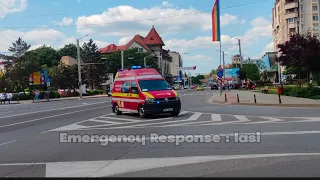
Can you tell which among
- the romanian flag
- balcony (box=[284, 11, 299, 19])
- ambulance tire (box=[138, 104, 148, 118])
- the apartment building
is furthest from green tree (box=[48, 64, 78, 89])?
ambulance tire (box=[138, 104, 148, 118])

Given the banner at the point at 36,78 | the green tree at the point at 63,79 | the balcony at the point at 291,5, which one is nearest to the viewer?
the banner at the point at 36,78

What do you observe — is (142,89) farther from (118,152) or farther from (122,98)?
(118,152)

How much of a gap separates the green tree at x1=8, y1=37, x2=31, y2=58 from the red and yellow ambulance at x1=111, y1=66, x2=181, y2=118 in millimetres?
61108

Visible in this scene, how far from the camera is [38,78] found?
2751 inches

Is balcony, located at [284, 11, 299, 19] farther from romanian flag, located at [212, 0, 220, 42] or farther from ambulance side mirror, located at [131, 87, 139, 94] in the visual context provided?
ambulance side mirror, located at [131, 87, 139, 94]

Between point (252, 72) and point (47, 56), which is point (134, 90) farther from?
point (47, 56)

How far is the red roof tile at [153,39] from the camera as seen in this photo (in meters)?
136

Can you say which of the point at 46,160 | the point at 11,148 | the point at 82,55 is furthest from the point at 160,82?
the point at 82,55

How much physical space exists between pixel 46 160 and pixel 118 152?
5.64ft

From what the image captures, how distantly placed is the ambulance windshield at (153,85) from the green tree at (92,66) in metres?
70.8

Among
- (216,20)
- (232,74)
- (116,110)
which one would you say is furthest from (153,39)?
(116,110)

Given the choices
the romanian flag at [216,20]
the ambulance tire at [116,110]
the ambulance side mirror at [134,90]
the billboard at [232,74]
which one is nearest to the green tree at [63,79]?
the billboard at [232,74]

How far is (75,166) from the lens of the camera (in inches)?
315

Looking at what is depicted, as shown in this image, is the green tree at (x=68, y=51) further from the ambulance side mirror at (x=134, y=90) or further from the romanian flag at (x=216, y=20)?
the ambulance side mirror at (x=134, y=90)
